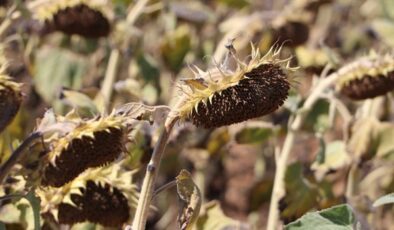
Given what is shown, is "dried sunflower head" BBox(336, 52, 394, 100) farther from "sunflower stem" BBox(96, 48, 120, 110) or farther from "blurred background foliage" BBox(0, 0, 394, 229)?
"sunflower stem" BBox(96, 48, 120, 110)

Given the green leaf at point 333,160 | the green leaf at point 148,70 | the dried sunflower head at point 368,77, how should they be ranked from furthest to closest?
the green leaf at point 148,70 < the green leaf at point 333,160 < the dried sunflower head at point 368,77

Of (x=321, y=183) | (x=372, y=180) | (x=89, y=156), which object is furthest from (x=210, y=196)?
(x=89, y=156)

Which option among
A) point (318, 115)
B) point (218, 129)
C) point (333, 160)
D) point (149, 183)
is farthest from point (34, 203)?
point (318, 115)

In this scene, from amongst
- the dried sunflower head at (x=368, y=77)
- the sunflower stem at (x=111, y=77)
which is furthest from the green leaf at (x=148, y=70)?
the dried sunflower head at (x=368, y=77)

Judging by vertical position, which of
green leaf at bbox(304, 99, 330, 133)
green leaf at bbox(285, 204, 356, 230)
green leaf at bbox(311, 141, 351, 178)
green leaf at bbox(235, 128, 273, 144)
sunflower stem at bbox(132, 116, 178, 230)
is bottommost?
green leaf at bbox(304, 99, 330, 133)

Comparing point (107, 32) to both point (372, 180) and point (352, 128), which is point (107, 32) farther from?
point (372, 180)

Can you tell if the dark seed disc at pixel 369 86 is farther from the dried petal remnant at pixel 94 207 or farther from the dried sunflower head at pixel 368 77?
the dried petal remnant at pixel 94 207

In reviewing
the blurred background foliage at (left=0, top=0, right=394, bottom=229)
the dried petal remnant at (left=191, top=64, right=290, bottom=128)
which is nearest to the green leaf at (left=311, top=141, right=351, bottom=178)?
the blurred background foliage at (left=0, top=0, right=394, bottom=229)
